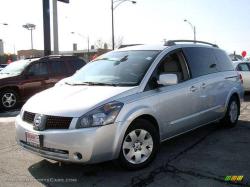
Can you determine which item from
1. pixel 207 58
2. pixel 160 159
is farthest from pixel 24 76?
pixel 160 159

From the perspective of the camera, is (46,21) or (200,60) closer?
(200,60)

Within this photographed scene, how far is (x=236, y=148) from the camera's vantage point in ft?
19.5

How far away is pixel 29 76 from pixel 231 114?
678 cm

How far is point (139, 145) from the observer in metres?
4.92

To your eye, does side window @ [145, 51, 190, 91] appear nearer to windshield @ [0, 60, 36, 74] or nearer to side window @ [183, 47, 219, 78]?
side window @ [183, 47, 219, 78]

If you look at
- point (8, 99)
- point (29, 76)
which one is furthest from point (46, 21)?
point (8, 99)

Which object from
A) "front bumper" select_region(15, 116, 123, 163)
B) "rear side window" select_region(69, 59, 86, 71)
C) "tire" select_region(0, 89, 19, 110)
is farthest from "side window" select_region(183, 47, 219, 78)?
"tire" select_region(0, 89, 19, 110)

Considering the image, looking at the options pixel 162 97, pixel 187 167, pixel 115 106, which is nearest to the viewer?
pixel 115 106

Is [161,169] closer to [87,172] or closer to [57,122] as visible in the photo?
[87,172]

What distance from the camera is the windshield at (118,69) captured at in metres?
5.29

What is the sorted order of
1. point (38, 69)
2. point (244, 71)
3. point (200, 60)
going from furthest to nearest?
point (244, 71) < point (38, 69) < point (200, 60)

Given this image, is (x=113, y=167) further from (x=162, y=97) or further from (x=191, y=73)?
(x=191, y=73)

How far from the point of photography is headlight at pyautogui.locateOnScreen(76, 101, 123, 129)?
14.3 feet

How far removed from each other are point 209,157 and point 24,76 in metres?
7.71
